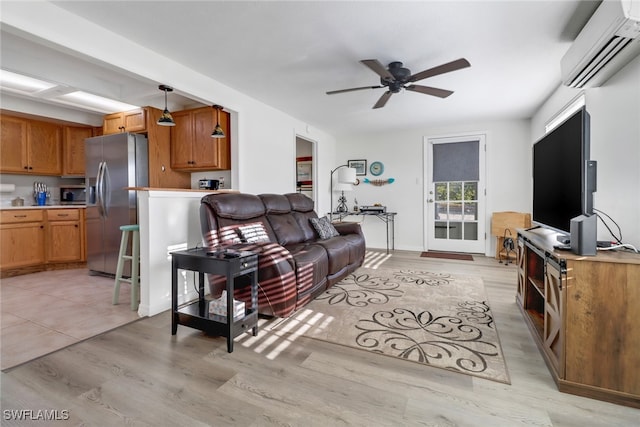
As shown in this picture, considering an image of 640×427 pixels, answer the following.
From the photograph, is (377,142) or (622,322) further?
(377,142)

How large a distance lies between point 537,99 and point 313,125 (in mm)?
3363

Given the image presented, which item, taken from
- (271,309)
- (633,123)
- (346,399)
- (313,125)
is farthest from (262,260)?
(313,125)

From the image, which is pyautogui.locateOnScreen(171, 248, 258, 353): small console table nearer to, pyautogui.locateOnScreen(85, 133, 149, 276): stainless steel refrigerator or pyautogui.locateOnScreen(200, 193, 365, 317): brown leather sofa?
pyautogui.locateOnScreen(200, 193, 365, 317): brown leather sofa

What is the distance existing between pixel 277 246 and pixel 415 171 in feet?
13.1

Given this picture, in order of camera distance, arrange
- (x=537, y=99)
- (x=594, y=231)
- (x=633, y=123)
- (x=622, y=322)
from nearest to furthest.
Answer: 1. (x=622, y=322)
2. (x=594, y=231)
3. (x=633, y=123)
4. (x=537, y=99)

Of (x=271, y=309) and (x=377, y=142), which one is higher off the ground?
(x=377, y=142)

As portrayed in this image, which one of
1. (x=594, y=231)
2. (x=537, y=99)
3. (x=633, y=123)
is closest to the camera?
(x=594, y=231)

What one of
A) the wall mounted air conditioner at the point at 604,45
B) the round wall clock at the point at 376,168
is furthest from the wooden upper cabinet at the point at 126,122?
the wall mounted air conditioner at the point at 604,45

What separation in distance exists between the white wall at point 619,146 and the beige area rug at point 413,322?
124 centimetres

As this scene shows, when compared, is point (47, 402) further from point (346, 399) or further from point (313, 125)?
point (313, 125)

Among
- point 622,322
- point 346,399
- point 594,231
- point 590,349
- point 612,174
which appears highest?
point 612,174

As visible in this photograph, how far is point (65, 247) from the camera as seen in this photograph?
4461mm
